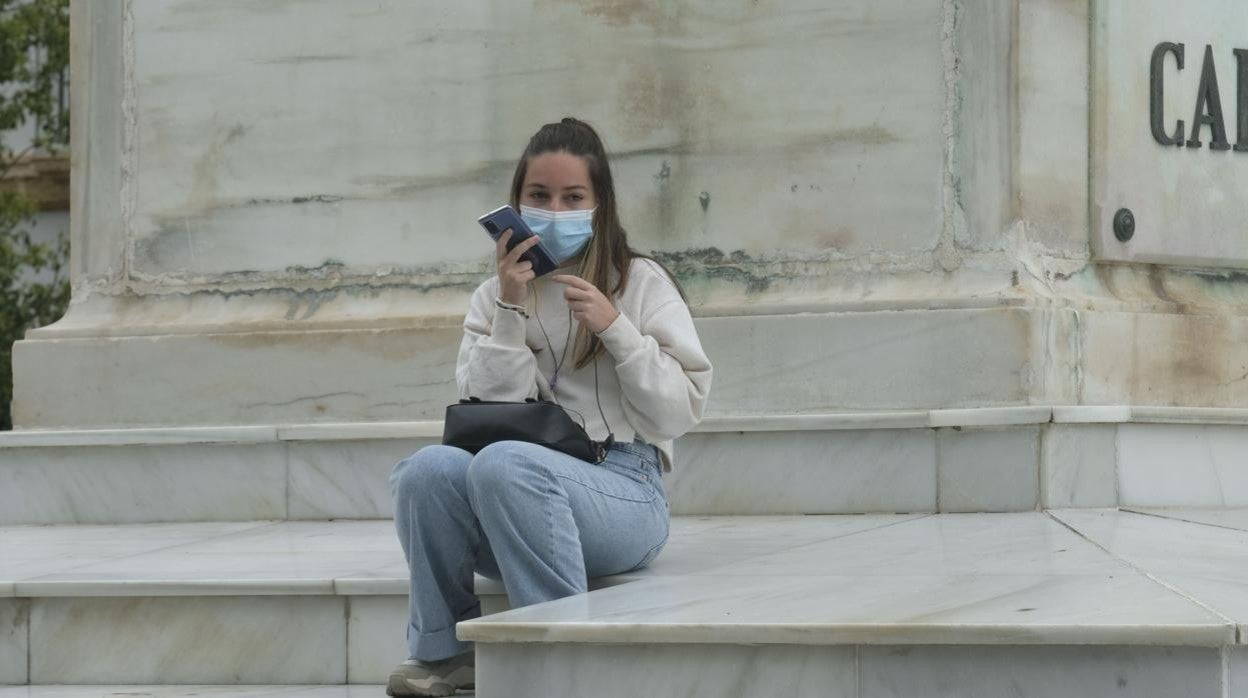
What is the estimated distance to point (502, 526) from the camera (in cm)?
432

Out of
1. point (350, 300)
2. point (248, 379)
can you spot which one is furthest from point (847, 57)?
point (248, 379)

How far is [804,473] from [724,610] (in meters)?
2.44

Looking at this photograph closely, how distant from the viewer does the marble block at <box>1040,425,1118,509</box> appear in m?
6.09

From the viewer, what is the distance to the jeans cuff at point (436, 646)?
4430mm

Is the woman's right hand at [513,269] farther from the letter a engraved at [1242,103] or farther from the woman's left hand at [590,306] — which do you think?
the letter a engraved at [1242,103]

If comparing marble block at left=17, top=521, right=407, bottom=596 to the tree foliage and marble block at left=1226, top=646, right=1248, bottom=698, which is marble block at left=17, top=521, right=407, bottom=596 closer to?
marble block at left=1226, top=646, right=1248, bottom=698

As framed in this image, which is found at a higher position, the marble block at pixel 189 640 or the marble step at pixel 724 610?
the marble step at pixel 724 610

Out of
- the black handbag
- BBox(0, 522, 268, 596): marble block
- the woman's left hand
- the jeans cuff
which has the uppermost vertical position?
the woman's left hand

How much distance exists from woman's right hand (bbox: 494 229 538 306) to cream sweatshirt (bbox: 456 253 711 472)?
0.18 feet

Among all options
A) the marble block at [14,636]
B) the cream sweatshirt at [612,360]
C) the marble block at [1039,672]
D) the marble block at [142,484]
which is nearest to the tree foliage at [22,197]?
the marble block at [142,484]

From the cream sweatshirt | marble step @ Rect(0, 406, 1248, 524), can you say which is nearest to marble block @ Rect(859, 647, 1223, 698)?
the cream sweatshirt

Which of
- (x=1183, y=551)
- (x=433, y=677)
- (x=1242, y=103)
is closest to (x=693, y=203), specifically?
(x=1242, y=103)

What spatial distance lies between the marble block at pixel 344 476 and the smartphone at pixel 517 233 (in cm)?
221

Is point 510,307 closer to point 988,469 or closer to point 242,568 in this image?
point 242,568
